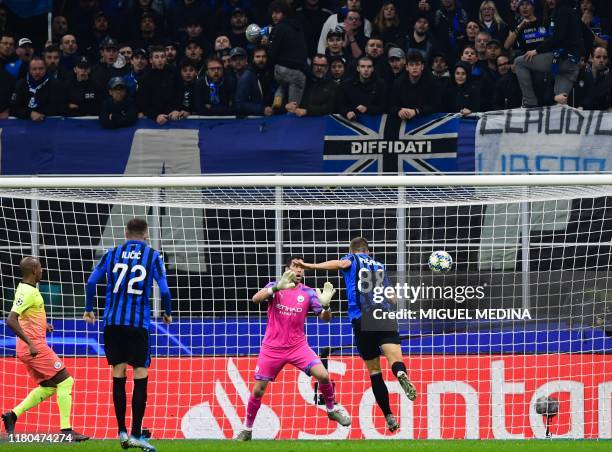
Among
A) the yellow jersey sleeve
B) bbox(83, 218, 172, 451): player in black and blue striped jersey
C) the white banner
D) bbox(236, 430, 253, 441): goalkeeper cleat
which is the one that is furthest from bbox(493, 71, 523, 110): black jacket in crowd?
the yellow jersey sleeve

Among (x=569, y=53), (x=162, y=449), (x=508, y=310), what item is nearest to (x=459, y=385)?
(x=508, y=310)

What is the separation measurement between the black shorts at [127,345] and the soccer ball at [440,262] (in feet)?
12.9

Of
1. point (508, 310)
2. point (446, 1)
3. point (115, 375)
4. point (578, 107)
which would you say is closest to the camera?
point (115, 375)

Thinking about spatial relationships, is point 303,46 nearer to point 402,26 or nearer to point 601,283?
point 402,26

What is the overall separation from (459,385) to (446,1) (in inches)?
251

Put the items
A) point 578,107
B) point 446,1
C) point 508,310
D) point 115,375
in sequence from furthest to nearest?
point 446,1, point 578,107, point 508,310, point 115,375

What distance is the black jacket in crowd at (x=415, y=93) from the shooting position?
15.6 meters

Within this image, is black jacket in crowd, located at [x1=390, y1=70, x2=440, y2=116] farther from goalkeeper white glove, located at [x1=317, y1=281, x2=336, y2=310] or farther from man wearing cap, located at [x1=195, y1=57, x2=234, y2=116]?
goalkeeper white glove, located at [x1=317, y1=281, x2=336, y2=310]

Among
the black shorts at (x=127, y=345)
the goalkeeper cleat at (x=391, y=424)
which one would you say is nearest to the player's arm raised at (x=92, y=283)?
the black shorts at (x=127, y=345)

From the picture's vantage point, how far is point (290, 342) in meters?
11.8

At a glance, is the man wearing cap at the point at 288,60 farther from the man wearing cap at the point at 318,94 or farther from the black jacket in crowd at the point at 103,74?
the black jacket in crowd at the point at 103,74

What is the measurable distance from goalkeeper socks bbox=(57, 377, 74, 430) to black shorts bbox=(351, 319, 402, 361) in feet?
8.87

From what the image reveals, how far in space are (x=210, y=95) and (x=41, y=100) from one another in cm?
221

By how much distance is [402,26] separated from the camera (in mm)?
17375
